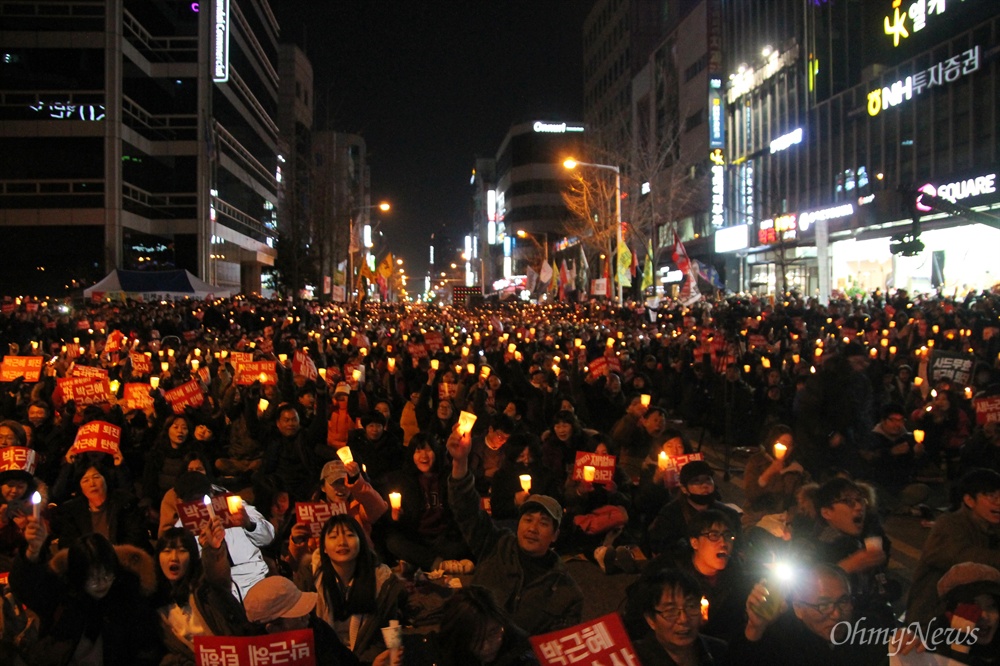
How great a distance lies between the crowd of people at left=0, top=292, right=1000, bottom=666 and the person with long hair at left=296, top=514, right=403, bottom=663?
0.01 m

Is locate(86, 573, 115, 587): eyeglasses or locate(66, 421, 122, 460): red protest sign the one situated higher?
locate(66, 421, 122, 460): red protest sign

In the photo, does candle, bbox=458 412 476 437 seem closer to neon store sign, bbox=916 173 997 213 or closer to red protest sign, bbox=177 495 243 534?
red protest sign, bbox=177 495 243 534

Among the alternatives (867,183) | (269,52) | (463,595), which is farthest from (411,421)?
(269,52)

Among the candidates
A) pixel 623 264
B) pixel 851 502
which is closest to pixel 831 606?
pixel 851 502

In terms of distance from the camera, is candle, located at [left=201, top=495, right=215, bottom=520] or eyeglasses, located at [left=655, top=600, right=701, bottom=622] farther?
candle, located at [left=201, top=495, right=215, bottom=520]

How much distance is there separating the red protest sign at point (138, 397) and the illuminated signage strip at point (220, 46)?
39.6 metres

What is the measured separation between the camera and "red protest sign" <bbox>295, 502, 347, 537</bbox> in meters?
5.55

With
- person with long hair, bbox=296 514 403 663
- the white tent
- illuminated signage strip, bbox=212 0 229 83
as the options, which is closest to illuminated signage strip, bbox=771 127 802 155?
the white tent

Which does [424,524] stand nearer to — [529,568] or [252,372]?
[529,568]

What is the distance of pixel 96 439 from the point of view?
7578mm

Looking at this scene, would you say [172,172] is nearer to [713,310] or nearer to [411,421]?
[713,310]

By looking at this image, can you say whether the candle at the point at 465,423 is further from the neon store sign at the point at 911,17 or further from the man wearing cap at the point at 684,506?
the neon store sign at the point at 911,17

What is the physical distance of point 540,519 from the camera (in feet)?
15.8

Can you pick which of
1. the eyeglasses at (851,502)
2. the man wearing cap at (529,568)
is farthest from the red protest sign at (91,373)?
the eyeglasses at (851,502)
